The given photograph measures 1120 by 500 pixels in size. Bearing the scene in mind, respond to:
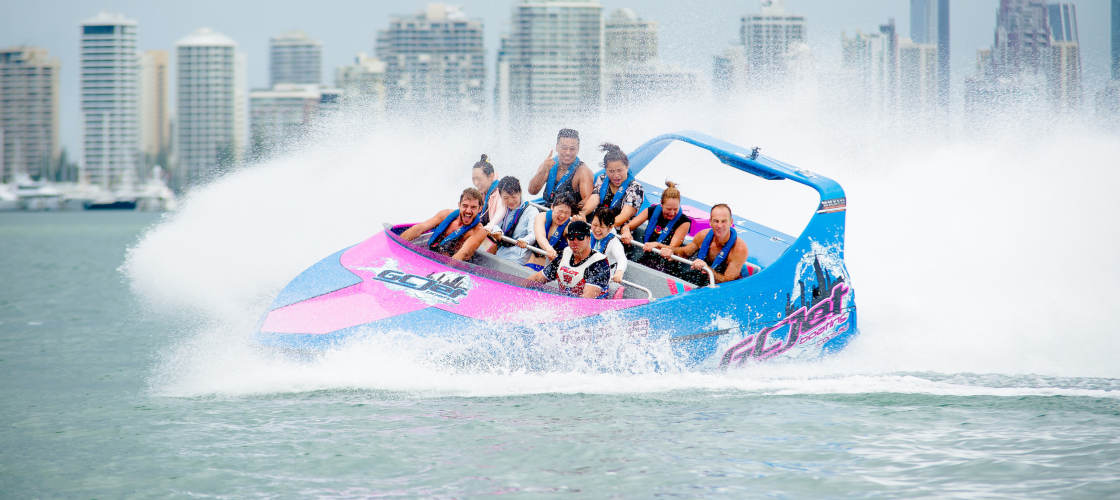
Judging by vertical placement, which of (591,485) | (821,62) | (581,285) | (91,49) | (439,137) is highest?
(91,49)

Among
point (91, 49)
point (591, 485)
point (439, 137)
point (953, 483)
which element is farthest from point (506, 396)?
point (91, 49)

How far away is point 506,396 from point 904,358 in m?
3.53

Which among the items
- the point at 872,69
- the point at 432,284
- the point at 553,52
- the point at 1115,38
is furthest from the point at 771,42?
the point at 553,52

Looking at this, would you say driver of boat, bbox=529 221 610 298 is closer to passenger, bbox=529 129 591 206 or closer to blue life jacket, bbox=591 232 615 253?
blue life jacket, bbox=591 232 615 253

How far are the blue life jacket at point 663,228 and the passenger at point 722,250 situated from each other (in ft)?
1.89

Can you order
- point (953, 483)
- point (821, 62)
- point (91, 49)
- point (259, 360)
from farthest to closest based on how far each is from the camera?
point (91, 49)
point (821, 62)
point (259, 360)
point (953, 483)

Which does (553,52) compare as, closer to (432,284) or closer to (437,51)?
(437,51)

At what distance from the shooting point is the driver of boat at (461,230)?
894 centimetres

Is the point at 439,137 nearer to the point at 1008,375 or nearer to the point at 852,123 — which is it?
the point at 852,123

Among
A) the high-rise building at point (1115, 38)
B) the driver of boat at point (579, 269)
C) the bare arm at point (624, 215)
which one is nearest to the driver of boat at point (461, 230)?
the driver of boat at point (579, 269)

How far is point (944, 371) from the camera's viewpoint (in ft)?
29.0

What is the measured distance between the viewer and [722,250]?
29.2ft

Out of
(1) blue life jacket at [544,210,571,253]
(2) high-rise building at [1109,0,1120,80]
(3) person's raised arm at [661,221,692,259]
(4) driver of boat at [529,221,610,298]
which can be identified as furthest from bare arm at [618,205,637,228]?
(2) high-rise building at [1109,0,1120,80]

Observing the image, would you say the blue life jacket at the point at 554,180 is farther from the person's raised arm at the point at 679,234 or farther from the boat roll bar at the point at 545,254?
the person's raised arm at the point at 679,234
